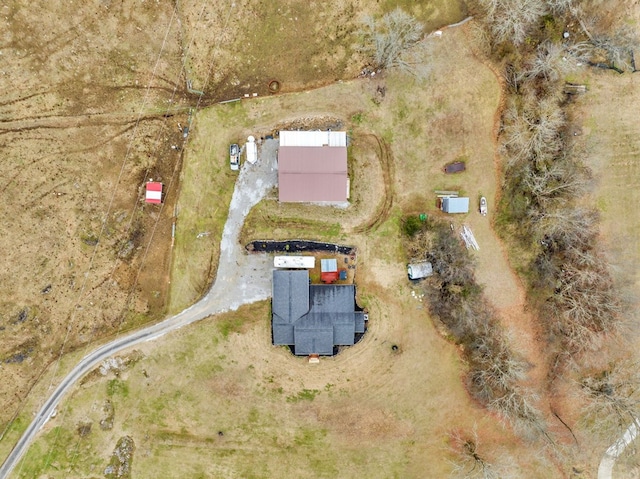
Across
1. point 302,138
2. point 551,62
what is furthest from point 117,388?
point 551,62

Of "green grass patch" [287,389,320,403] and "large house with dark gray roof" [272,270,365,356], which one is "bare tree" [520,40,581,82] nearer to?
"large house with dark gray roof" [272,270,365,356]

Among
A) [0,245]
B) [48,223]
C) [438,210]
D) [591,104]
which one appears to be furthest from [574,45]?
[0,245]

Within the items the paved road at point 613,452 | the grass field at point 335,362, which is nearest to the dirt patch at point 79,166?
the grass field at point 335,362

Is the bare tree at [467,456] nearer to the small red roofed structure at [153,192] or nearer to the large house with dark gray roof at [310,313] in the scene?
the large house with dark gray roof at [310,313]

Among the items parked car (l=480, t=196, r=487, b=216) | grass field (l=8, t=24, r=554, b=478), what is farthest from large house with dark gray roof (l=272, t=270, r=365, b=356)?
parked car (l=480, t=196, r=487, b=216)

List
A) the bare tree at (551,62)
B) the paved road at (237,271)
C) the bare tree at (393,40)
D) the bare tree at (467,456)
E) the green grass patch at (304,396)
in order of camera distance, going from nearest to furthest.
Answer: the bare tree at (393,40) → the bare tree at (551,62) → the bare tree at (467,456) → the paved road at (237,271) → the green grass patch at (304,396)

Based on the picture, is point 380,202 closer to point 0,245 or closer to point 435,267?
point 435,267

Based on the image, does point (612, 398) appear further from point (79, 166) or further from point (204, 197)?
point (79, 166)
